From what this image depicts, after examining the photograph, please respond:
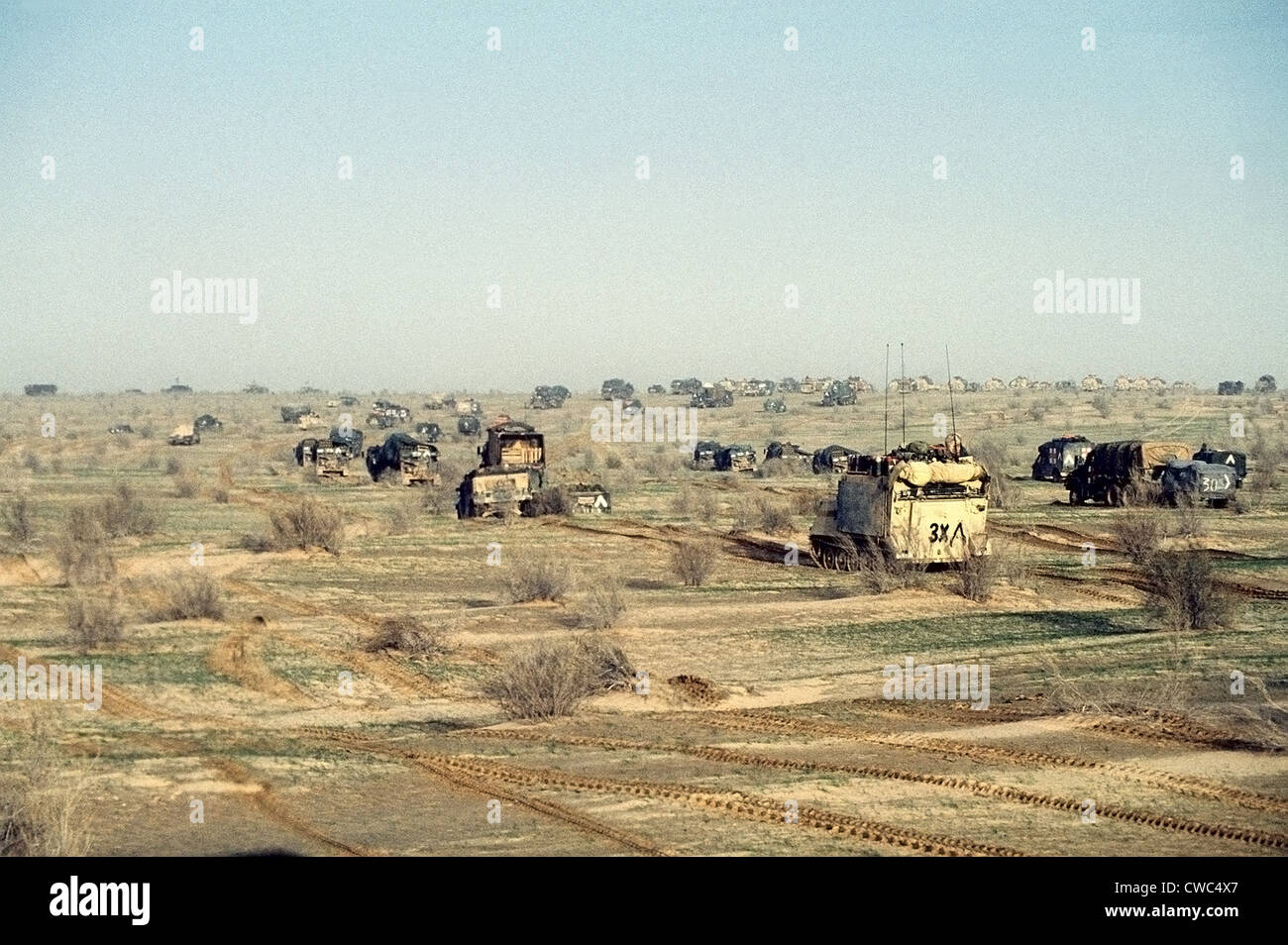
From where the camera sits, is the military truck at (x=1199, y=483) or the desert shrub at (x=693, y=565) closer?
the desert shrub at (x=693, y=565)

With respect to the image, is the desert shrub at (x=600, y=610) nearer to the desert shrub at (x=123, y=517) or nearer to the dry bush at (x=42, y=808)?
the dry bush at (x=42, y=808)

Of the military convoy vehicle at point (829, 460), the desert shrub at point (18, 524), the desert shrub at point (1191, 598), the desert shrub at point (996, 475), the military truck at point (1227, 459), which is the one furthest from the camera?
the military convoy vehicle at point (829, 460)

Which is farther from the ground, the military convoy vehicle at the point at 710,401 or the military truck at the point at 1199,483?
the military convoy vehicle at the point at 710,401

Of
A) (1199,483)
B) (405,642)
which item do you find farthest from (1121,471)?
(405,642)

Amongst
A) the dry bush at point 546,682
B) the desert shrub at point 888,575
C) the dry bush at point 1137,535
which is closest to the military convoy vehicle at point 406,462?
the dry bush at point 1137,535

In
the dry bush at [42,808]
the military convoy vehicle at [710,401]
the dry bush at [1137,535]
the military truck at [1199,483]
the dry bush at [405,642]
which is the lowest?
the dry bush at [405,642]
